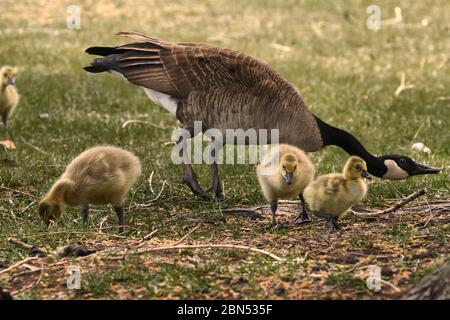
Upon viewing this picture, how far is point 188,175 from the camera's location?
26.7 feet

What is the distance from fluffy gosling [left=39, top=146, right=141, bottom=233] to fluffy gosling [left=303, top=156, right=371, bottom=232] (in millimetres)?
1401

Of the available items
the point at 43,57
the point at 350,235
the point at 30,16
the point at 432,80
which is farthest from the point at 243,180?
the point at 30,16

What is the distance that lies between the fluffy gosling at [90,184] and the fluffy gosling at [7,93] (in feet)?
14.7

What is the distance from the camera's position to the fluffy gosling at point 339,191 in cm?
632

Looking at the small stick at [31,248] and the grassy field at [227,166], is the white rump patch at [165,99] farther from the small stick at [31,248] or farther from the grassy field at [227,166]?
the small stick at [31,248]

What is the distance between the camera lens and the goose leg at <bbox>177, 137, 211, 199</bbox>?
804 cm

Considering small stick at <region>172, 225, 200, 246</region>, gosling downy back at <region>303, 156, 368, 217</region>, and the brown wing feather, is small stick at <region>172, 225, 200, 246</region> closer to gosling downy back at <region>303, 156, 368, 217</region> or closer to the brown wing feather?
gosling downy back at <region>303, 156, 368, 217</region>

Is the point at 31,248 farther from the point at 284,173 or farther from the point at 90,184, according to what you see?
the point at 284,173

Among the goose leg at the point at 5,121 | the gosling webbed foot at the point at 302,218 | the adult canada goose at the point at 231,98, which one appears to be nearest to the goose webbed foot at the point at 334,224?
the gosling webbed foot at the point at 302,218

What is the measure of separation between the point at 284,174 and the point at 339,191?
1.39ft

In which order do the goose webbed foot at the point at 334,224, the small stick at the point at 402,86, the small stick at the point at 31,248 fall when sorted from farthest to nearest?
the small stick at the point at 402,86 → the goose webbed foot at the point at 334,224 → the small stick at the point at 31,248

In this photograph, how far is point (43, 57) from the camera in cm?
1515

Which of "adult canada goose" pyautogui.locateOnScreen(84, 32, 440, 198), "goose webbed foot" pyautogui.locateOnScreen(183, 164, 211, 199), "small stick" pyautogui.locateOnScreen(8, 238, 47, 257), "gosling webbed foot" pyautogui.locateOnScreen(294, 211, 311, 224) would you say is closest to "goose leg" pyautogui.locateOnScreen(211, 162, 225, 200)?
"adult canada goose" pyautogui.locateOnScreen(84, 32, 440, 198)

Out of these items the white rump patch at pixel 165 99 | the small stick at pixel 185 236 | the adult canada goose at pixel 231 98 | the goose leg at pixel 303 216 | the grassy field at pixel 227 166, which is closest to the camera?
the grassy field at pixel 227 166
